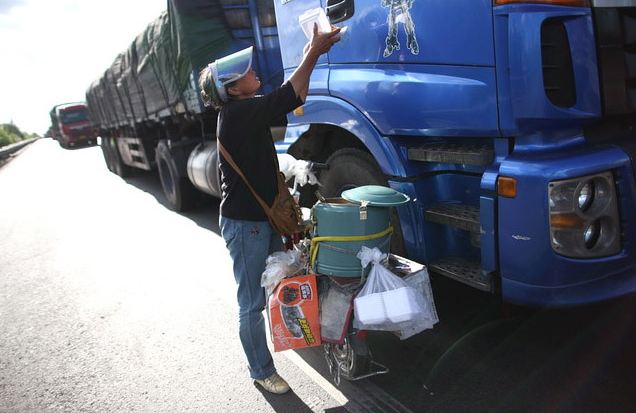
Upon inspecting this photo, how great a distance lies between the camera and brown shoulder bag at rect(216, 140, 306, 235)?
243cm

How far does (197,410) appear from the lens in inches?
103

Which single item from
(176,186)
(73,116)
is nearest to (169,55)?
(176,186)

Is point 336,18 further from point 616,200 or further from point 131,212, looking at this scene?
point 131,212

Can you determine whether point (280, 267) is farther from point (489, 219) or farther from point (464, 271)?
point (489, 219)

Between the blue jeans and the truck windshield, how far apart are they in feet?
112

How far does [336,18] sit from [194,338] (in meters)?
2.43

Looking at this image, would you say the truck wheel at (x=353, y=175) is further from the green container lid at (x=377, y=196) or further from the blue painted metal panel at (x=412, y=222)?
the green container lid at (x=377, y=196)

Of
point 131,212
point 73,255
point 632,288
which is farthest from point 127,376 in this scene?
point 131,212

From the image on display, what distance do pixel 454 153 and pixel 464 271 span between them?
24.0 inches

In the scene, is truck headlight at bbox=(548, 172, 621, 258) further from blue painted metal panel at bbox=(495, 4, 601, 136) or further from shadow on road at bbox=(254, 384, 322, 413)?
shadow on road at bbox=(254, 384, 322, 413)

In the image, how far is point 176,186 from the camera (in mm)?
7184

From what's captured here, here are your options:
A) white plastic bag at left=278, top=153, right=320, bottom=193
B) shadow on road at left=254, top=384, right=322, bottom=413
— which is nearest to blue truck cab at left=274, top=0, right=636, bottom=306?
white plastic bag at left=278, top=153, right=320, bottom=193

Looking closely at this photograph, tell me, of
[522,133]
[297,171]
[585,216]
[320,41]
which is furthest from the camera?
[297,171]

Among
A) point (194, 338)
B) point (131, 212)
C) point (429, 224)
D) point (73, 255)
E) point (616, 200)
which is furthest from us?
point (131, 212)
